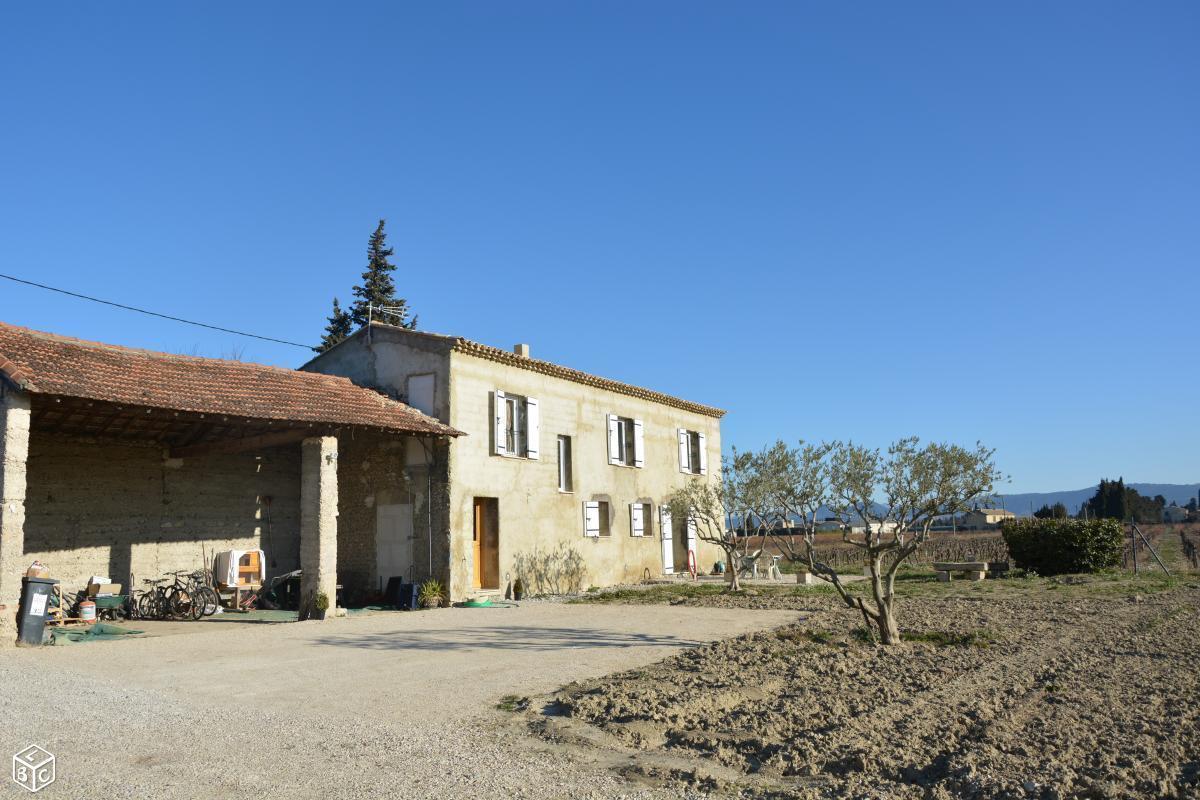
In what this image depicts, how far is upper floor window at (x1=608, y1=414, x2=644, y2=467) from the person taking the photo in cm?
2116

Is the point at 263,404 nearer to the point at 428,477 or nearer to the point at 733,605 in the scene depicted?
the point at 428,477

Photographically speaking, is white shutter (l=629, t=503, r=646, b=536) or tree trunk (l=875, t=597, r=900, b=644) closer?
tree trunk (l=875, t=597, r=900, b=644)

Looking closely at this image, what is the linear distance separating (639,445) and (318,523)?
9.93 m

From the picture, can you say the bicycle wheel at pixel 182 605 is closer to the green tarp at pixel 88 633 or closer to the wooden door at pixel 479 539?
the green tarp at pixel 88 633

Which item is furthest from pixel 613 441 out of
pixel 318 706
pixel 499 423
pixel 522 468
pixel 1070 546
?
pixel 318 706

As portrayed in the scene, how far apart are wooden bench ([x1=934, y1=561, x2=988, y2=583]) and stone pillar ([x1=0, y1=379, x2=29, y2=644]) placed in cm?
1710

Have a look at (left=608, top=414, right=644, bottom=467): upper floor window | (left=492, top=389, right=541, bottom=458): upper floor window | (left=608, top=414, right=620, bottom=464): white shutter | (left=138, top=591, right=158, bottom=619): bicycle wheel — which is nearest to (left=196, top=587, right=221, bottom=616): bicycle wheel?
(left=138, top=591, right=158, bottom=619): bicycle wheel

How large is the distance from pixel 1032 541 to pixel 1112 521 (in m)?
1.79

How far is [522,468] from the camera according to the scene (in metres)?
17.9

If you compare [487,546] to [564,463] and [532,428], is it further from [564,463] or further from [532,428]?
[564,463]

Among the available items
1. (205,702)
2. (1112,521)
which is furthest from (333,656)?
(1112,521)

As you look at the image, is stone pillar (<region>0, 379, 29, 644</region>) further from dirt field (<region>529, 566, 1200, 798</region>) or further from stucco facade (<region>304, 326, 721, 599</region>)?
dirt field (<region>529, 566, 1200, 798</region>)

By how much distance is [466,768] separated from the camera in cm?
485

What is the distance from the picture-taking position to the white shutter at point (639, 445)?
21938 mm
